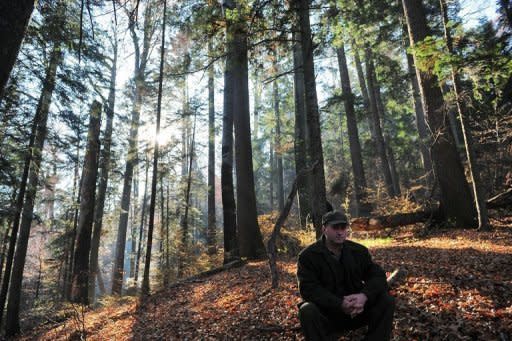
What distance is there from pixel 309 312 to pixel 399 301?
1.78 metres

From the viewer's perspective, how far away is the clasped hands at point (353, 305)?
304 cm

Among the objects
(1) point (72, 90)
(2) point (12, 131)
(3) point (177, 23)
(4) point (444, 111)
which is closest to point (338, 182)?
(4) point (444, 111)

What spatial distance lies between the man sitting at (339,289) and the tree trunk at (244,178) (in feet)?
23.0

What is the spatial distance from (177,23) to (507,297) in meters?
10.5

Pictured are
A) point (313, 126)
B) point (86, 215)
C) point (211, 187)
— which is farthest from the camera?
point (211, 187)

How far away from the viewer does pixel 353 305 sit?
9.98ft

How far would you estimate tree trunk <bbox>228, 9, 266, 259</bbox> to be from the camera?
10414 mm

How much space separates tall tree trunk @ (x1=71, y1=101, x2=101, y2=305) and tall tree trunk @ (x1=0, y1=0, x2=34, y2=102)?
10185 millimetres

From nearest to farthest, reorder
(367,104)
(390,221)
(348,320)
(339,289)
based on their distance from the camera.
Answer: (348,320), (339,289), (390,221), (367,104)

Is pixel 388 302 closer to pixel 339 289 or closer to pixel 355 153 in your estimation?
pixel 339 289

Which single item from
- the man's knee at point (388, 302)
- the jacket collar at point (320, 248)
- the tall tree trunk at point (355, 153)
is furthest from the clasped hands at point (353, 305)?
the tall tree trunk at point (355, 153)

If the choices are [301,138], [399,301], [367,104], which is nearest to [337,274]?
[399,301]

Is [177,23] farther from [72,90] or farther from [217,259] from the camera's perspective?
[217,259]

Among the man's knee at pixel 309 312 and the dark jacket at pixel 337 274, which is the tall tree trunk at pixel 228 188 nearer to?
the dark jacket at pixel 337 274
